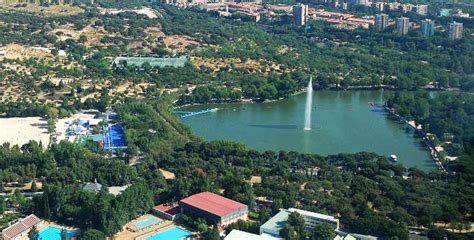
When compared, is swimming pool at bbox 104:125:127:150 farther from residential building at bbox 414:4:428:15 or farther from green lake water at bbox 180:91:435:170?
residential building at bbox 414:4:428:15

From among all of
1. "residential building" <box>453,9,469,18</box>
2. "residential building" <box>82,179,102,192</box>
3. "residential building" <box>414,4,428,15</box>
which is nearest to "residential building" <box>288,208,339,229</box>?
"residential building" <box>82,179,102,192</box>

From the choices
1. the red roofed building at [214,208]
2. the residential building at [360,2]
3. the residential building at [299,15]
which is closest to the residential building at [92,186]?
the red roofed building at [214,208]

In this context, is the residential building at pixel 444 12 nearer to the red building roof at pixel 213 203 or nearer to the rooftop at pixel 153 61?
the rooftop at pixel 153 61

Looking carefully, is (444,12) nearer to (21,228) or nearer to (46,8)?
(46,8)

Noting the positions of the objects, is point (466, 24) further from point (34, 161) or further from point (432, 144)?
point (34, 161)

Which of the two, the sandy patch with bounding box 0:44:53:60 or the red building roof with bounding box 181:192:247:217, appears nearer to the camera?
the red building roof with bounding box 181:192:247:217

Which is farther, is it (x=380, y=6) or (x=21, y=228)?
(x=380, y=6)

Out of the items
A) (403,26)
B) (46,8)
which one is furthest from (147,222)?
(46,8)

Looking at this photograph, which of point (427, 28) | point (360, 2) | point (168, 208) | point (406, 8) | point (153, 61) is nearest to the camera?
point (168, 208)
